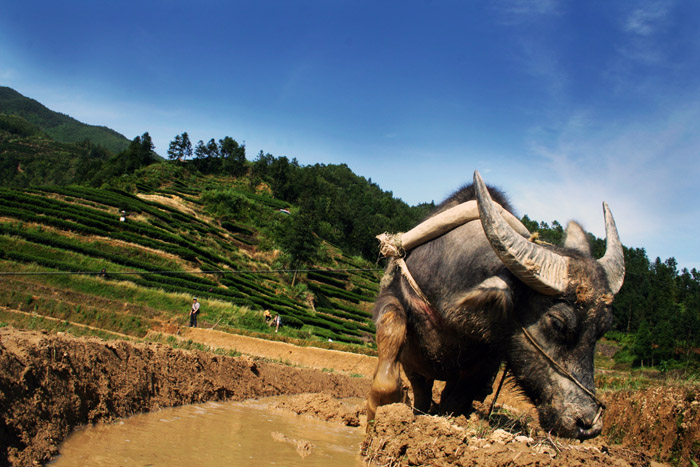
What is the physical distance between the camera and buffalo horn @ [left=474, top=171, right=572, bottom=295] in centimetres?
349

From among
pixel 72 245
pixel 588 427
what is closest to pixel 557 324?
pixel 588 427

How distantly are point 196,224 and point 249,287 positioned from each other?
16.2 metres

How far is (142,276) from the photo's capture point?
32.4m

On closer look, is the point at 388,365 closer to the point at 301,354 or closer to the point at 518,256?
the point at 518,256

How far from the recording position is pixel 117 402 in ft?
15.3

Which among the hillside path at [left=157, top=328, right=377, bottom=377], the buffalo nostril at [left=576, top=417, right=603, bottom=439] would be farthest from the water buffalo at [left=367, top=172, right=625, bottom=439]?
the hillside path at [left=157, top=328, right=377, bottom=377]

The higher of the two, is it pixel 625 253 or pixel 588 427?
pixel 625 253

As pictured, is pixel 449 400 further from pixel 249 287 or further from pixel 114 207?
pixel 114 207

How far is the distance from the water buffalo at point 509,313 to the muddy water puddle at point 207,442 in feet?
2.66

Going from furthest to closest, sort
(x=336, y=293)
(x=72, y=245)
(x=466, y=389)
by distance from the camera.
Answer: (x=336, y=293) → (x=72, y=245) → (x=466, y=389)

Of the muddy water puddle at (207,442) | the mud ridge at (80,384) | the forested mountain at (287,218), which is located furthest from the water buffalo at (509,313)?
the forested mountain at (287,218)

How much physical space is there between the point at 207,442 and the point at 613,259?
3.75 meters

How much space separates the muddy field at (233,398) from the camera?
3.26m

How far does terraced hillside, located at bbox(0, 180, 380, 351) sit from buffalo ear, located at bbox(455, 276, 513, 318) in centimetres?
1006
